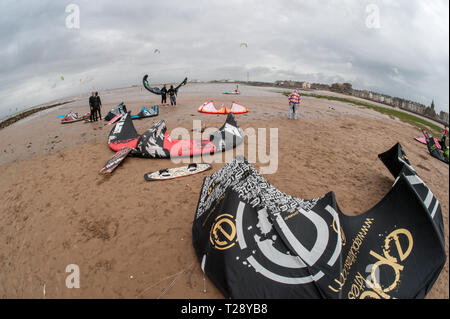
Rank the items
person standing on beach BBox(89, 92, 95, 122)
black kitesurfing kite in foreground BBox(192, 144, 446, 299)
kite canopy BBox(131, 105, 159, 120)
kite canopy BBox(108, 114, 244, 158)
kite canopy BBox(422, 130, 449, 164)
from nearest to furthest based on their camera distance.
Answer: black kitesurfing kite in foreground BBox(192, 144, 446, 299), kite canopy BBox(108, 114, 244, 158), kite canopy BBox(422, 130, 449, 164), person standing on beach BBox(89, 92, 95, 122), kite canopy BBox(131, 105, 159, 120)

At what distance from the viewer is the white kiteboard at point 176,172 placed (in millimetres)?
6648

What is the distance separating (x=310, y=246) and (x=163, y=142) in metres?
6.61

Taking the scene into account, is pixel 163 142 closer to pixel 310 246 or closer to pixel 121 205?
pixel 121 205

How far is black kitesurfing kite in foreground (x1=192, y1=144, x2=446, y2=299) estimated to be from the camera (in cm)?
307

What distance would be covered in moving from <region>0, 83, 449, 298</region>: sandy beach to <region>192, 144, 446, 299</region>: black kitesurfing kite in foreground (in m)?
0.62

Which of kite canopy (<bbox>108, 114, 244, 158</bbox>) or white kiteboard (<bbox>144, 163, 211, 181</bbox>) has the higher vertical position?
kite canopy (<bbox>108, 114, 244, 158</bbox>)

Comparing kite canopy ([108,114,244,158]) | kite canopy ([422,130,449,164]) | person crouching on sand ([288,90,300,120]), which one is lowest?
kite canopy ([422,130,449,164])

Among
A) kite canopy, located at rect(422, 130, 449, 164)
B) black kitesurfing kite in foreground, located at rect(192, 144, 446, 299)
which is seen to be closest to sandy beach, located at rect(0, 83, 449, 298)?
kite canopy, located at rect(422, 130, 449, 164)

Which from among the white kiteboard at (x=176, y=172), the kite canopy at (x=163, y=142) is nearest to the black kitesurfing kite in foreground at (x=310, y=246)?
the white kiteboard at (x=176, y=172)

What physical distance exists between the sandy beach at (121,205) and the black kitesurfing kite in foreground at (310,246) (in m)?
0.62

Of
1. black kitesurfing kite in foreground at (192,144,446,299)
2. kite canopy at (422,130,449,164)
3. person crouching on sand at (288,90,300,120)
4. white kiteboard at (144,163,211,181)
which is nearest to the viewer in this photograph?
black kitesurfing kite in foreground at (192,144,446,299)
